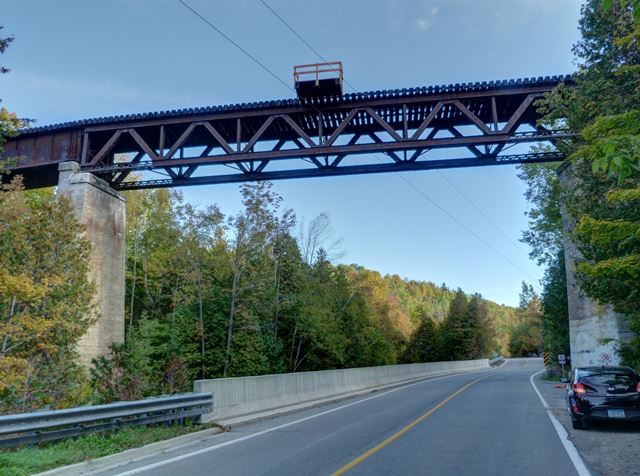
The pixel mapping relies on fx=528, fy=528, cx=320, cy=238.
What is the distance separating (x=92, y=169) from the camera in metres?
23.1

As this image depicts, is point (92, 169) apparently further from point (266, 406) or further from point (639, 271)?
point (639, 271)

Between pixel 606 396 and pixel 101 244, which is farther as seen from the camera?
pixel 101 244

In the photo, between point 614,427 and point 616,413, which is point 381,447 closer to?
point 616,413

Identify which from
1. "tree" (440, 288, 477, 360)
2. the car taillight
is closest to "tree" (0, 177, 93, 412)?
the car taillight

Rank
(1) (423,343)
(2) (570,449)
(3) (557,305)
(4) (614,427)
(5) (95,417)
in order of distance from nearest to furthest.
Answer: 1. (5) (95,417)
2. (2) (570,449)
3. (4) (614,427)
4. (3) (557,305)
5. (1) (423,343)

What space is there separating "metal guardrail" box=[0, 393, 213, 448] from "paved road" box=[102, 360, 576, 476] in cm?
112

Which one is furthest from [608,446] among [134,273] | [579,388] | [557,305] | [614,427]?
[134,273]

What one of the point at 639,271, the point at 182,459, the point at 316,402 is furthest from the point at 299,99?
the point at 182,459

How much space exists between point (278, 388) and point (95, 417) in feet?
26.1

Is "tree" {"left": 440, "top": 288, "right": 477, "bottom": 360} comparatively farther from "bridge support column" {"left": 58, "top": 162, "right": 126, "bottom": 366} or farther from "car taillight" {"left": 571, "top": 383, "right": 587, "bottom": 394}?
"car taillight" {"left": 571, "top": 383, "right": 587, "bottom": 394}

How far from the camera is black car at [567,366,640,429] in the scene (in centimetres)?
1132

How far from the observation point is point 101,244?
22.9m

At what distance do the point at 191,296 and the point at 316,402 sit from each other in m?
11.4

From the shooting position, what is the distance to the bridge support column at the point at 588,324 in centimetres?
1904
